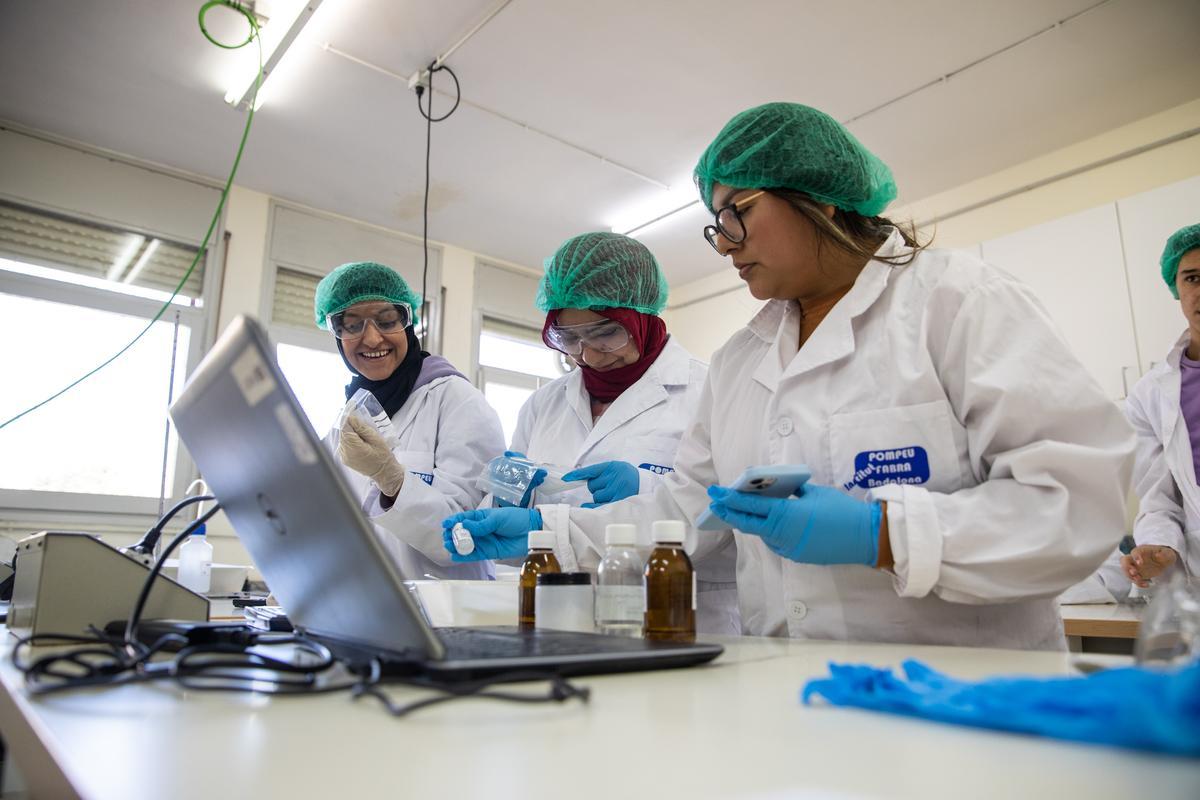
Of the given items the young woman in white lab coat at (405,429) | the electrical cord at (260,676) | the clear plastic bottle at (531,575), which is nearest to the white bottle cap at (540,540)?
the clear plastic bottle at (531,575)

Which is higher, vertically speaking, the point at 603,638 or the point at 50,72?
the point at 50,72

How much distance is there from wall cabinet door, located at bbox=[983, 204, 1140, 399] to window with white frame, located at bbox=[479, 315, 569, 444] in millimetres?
2930

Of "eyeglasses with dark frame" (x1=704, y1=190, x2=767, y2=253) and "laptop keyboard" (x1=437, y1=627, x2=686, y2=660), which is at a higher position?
"eyeglasses with dark frame" (x1=704, y1=190, x2=767, y2=253)

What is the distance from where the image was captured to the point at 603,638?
2.61ft

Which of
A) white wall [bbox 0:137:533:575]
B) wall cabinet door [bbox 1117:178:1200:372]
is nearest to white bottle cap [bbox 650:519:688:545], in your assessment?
white wall [bbox 0:137:533:575]

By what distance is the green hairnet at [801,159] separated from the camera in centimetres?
120

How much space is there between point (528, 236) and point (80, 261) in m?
2.45

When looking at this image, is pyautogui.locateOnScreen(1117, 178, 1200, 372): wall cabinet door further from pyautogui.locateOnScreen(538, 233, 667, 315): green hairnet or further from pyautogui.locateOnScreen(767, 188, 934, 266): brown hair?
pyautogui.locateOnScreen(767, 188, 934, 266): brown hair

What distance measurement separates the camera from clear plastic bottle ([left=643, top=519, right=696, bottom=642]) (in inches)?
35.5

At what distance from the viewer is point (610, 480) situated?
1.62 meters

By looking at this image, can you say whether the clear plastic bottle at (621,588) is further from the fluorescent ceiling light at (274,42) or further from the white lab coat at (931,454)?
the fluorescent ceiling light at (274,42)

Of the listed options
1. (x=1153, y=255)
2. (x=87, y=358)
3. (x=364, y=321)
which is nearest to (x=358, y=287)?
(x=364, y=321)

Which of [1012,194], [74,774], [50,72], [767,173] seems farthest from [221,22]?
[1012,194]

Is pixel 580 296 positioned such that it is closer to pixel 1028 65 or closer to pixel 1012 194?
pixel 1028 65
